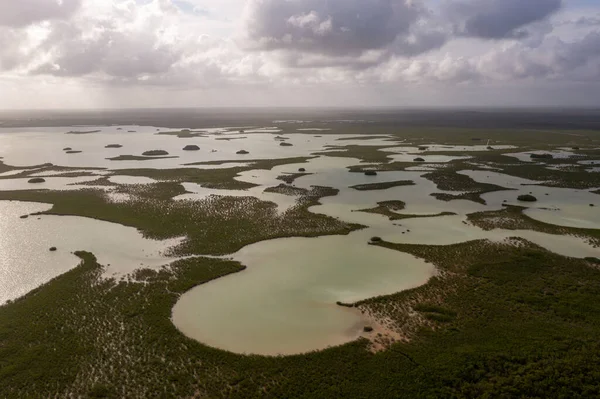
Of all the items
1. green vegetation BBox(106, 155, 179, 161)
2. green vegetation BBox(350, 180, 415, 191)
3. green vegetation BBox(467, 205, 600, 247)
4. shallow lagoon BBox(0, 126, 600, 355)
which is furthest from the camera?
green vegetation BBox(106, 155, 179, 161)

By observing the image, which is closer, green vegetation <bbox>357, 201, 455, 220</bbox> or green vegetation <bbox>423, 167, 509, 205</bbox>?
green vegetation <bbox>357, 201, 455, 220</bbox>

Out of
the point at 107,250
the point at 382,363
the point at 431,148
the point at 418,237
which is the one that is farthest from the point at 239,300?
the point at 431,148

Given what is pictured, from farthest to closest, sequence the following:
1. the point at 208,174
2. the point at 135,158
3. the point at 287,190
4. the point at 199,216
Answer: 1. the point at 135,158
2. the point at 208,174
3. the point at 287,190
4. the point at 199,216

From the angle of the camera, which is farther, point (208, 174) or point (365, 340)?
point (208, 174)

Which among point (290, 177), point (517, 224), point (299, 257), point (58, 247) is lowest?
point (299, 257)

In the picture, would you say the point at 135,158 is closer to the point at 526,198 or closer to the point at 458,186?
the point at 458,186

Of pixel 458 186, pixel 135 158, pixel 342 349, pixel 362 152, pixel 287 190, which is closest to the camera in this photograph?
pixel 342 349

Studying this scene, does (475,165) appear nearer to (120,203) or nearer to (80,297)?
(120,203)

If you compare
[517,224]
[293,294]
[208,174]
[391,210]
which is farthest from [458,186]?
[208,174]

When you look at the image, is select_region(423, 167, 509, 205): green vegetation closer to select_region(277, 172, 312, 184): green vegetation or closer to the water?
select_region(277, 172, 312, 184): green vegetation

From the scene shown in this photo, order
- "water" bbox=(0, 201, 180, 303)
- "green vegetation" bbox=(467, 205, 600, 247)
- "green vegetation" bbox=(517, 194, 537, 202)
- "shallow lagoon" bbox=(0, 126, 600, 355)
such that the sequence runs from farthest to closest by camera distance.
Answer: "green vegetation" bbox=(517, 194, 537, 202) < "green vegetation" bbox=(467, 205, 600, 247) < "water" bbox=(0, 201, 180, 303) < "shallow lagoon" bbox=(0, 126, 600, 355)

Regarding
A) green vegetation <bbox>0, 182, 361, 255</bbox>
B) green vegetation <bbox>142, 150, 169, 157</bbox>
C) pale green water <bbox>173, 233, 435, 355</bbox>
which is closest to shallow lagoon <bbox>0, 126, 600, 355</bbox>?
pale green water <bbox>173, 233, 435, 355</bbox>

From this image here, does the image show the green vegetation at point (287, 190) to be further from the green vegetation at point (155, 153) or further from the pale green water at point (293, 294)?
the green vegetation at point (155, 153)
